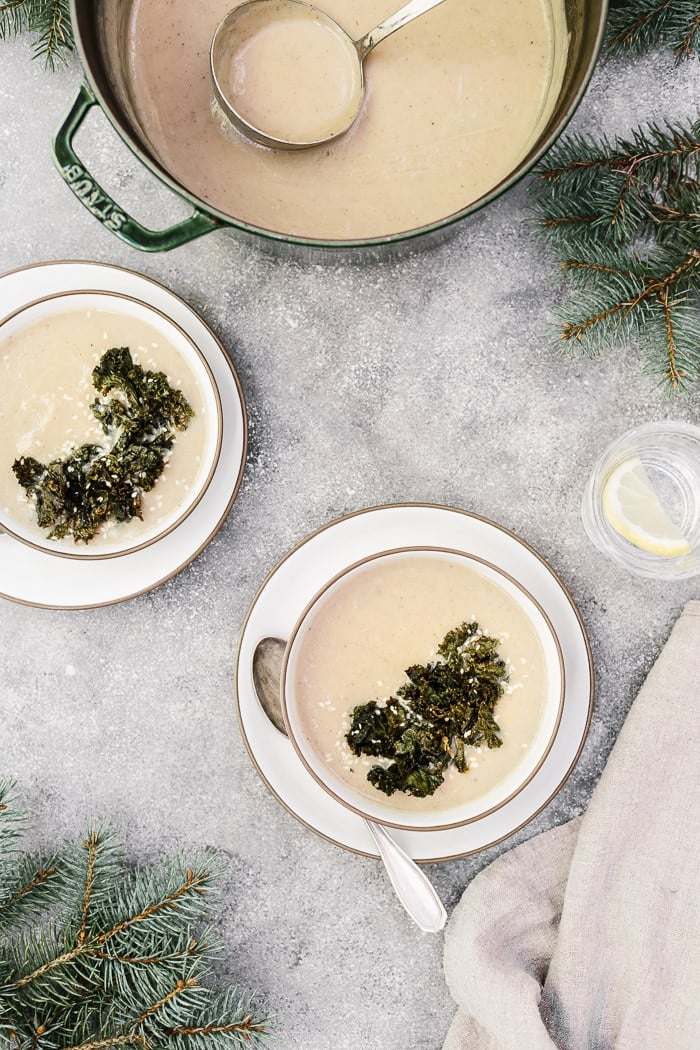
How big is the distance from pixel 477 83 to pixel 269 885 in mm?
1319

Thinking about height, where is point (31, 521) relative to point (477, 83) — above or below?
below

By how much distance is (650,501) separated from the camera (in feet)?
4.53

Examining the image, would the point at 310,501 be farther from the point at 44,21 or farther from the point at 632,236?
the point at 44,21

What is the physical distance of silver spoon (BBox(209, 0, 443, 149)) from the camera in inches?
47.4

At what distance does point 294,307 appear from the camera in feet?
4.55

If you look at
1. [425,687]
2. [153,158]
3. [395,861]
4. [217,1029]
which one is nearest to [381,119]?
[153,158]

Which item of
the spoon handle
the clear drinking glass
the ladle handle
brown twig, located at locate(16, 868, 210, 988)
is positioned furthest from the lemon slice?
brown twig, located at locate(16, 868, 210, 988)

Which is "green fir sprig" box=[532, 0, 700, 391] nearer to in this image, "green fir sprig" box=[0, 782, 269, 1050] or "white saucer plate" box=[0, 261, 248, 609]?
"white saucer plate" box=[0, 261, 248, 609]

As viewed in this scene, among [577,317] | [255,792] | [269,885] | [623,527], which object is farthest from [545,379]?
[269,885]

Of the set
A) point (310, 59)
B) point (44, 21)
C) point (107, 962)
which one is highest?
point (44, 21)

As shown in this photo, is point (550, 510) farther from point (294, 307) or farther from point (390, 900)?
point (390, 900)

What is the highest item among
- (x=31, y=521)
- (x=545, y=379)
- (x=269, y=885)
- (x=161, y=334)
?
(x=161, y=334)

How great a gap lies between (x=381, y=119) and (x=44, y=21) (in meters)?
0.56

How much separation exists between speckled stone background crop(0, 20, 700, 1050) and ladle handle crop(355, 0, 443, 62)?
1.02ft
